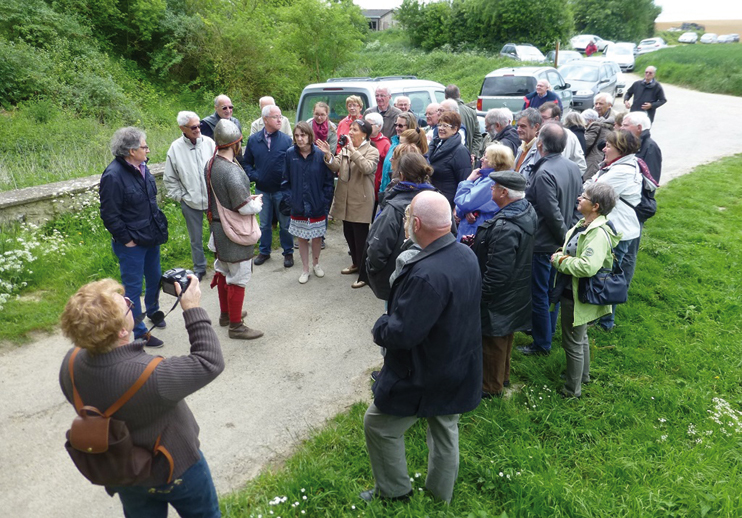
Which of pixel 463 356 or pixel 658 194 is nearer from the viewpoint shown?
pixel 463 356

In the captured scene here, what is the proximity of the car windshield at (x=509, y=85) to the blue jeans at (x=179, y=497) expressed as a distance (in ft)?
42.0

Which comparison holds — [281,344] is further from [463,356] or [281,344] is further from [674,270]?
[674,270]

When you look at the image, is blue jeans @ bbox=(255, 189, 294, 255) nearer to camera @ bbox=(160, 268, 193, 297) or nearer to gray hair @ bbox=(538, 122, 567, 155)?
gray hair @ bbox=(538, 122, 567, 155)

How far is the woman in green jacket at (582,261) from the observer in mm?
3860

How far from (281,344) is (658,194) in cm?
783

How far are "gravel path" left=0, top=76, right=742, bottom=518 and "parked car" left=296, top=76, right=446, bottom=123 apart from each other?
8.46 ft

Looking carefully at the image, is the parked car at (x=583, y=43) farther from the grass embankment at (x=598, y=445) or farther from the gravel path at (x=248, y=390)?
the gravel path at (x=248, y=390)

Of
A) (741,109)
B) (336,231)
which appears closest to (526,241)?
(336,231)

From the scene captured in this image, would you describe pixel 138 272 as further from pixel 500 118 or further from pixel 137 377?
pixel 500 118

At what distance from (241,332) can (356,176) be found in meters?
2.24

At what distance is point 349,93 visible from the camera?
775 cm

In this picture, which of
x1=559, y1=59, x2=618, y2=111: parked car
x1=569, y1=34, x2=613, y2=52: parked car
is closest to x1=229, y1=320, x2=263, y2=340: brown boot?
x1=559, y1=59, x2=618, y2=111: parked car

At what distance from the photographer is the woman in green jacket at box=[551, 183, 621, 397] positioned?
3860 mm

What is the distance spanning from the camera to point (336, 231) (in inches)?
316
